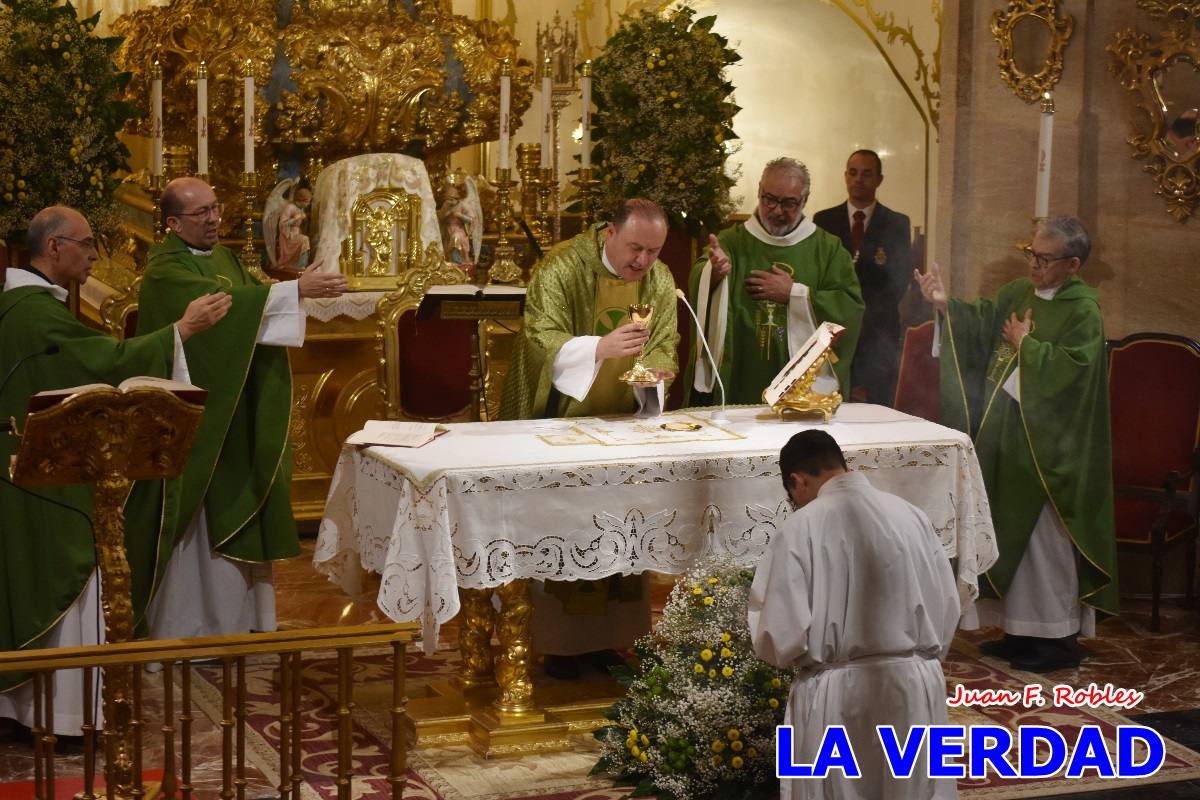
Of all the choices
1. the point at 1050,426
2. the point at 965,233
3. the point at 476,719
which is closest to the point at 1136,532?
the point at 1050,426

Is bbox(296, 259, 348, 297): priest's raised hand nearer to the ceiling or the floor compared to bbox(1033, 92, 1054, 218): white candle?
nearer to the floor

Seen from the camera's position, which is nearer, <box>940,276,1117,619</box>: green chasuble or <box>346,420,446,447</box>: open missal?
<box>346,420,446,447</box>: open missal

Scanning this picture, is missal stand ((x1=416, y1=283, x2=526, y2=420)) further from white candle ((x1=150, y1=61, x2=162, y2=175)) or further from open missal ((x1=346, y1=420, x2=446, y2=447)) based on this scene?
white candle ((x1=150, y1=61, x2=162, y2=175))

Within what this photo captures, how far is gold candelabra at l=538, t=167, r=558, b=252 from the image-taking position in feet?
30.7

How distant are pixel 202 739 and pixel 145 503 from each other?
1.03 meters

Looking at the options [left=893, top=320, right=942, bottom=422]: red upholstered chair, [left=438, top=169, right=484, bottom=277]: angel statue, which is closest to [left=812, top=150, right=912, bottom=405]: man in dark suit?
[left=893, top=320, right=942, bottom=422]: red upholstered chair

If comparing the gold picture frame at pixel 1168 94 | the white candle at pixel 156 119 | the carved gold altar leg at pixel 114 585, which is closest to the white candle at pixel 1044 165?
the gold picture frame at pixel 1168 94

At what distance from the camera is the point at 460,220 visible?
10.3 meters

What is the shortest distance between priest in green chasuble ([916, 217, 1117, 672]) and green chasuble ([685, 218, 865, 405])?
422 mm

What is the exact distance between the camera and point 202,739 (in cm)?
646

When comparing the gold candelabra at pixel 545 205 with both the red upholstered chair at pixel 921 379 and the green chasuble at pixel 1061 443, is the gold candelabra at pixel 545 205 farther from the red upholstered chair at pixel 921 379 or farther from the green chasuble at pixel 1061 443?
the green chasuble at pixel 1061 443

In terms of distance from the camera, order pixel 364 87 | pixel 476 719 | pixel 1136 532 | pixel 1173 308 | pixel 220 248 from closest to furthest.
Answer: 1. pixel 476 719
2. pixel 220 248
3. pixel 1136 532
4. pixel 1173 308
5. pixel 364 87

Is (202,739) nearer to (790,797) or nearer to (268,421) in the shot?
(268,421)

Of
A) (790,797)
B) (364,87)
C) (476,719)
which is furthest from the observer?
(364,87)
